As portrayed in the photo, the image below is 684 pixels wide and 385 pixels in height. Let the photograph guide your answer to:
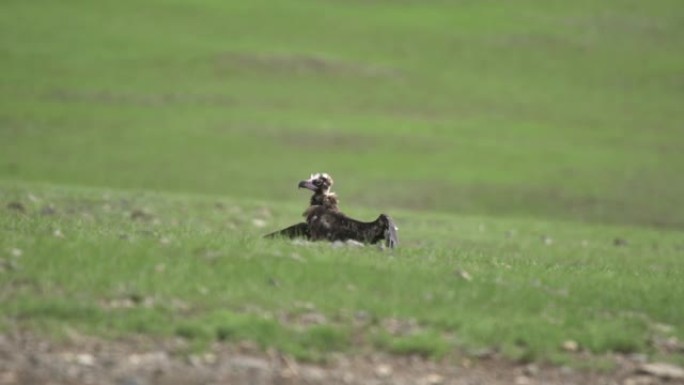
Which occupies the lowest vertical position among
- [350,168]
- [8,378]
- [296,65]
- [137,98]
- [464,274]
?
[8,378]

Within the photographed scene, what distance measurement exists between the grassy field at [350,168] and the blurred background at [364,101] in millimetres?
220

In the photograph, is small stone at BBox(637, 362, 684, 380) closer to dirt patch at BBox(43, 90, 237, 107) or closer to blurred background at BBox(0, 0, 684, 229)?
blurred background at BBox(0, 0, 684, 229)

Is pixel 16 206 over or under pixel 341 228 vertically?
over

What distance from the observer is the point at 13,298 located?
1291 cm

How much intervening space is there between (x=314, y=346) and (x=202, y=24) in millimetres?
74742

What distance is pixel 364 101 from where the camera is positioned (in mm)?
66500

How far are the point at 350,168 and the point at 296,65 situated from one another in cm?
2409

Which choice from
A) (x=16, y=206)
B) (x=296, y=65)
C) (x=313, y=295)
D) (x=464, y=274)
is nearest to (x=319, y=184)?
(x=464, y=274)

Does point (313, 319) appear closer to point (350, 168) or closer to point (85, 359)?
point (85, 359)

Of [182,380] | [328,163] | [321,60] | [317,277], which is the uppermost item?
[321,60]

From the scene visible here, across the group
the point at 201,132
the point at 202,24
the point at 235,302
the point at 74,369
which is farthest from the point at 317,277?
the point at 202,24

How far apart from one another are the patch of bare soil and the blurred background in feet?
101

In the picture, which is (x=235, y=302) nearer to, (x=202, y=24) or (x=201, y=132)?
(x=201, y=132)

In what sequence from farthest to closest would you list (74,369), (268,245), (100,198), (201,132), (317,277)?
1. (201,132)
2. (100,198)
3. (268,245)
4. (317,277)
5. (74,369)
